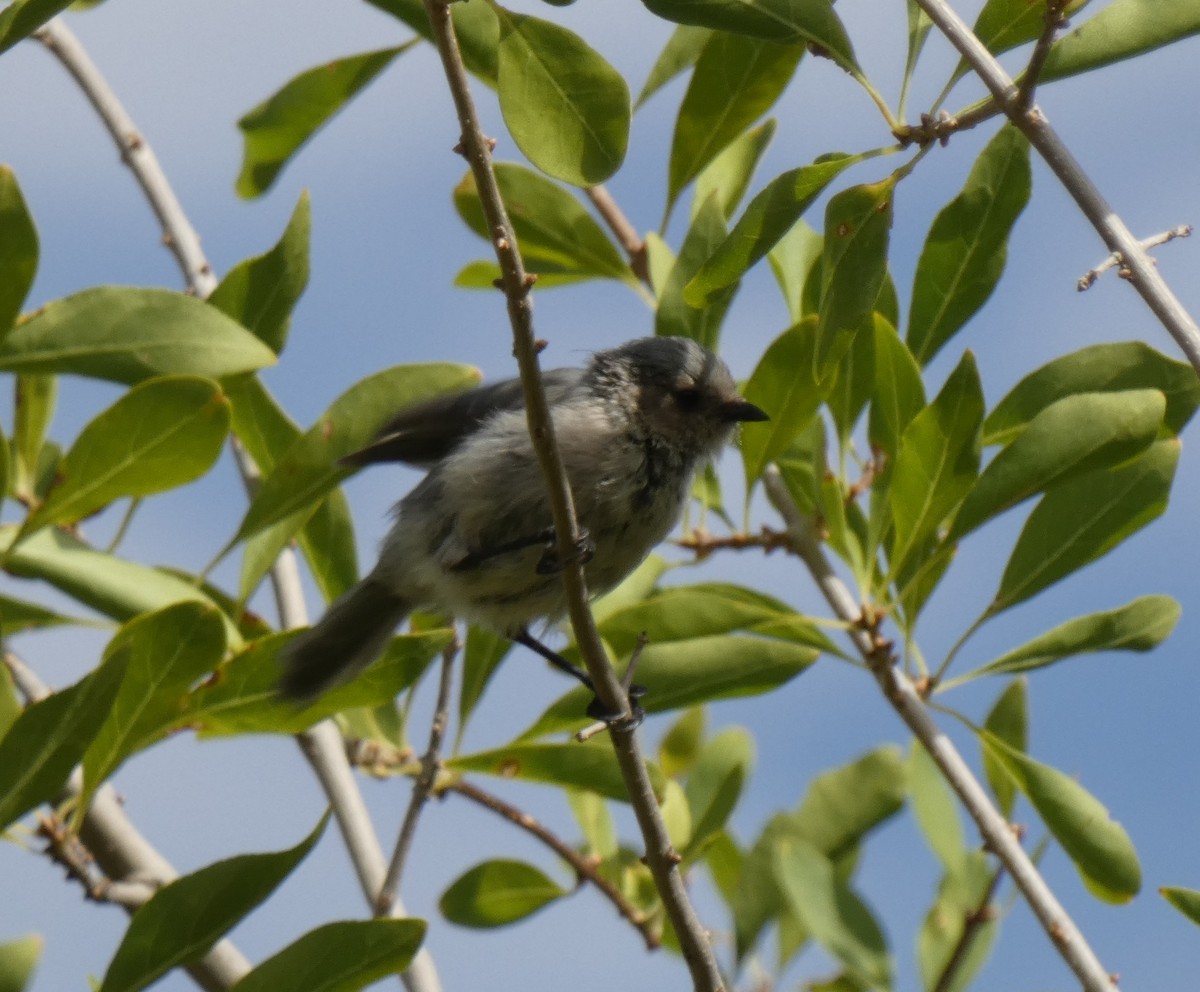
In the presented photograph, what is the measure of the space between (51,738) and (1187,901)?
2.01 metres

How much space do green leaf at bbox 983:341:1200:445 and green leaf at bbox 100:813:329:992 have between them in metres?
1.87

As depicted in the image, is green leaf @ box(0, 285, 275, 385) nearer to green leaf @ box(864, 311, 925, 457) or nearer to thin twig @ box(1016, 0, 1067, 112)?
green leaf @ box(864, 311, 925, 457)

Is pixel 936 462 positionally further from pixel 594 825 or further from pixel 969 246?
pixel 594 825

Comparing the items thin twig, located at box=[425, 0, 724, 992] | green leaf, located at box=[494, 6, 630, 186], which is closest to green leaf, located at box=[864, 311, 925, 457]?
thin twig, located at box=[425, 0, 724, 992]

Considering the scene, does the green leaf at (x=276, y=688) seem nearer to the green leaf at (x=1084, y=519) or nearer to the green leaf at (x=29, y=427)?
the green leaf at (x=29, y=427)

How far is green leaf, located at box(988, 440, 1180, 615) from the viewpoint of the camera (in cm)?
339

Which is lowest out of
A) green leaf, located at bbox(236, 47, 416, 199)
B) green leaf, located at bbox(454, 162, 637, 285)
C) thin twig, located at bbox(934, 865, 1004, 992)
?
thin twig, located at bbox(934, 865, 1004, 992)

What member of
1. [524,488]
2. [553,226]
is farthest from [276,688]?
[553,226]

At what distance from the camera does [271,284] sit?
3.61 meters

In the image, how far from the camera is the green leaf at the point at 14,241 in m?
3.16

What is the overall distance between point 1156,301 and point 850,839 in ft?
8.40

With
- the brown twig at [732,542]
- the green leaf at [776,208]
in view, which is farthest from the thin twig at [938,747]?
the green leaf at [776,208]

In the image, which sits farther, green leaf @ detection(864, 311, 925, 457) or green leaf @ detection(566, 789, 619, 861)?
green leaf @ detection(566, 789, 619, 861)

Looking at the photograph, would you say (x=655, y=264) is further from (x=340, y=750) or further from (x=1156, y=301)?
(x=1156, y=301)
